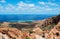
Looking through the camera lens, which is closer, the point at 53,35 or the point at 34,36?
the point at 34,36

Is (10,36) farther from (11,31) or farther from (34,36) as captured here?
(34,36)

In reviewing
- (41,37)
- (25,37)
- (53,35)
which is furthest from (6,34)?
(53,35)

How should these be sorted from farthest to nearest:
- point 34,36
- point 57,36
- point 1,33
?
1. point 57,36
2. point 34,36
3. point 1,33

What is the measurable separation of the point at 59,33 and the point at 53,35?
939 mm

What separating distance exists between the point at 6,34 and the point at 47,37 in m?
6.48

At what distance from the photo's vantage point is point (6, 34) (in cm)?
2862

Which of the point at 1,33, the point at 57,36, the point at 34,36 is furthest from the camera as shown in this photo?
the point at 57,36

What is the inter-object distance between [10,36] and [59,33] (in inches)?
316

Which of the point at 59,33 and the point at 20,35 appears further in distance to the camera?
the point at 59,33

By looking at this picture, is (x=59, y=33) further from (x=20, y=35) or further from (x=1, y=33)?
(x=1, y=33)

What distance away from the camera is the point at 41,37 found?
104 ft

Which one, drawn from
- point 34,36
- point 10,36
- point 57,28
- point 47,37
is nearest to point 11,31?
point 10,36

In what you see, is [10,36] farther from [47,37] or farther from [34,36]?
[47,37]

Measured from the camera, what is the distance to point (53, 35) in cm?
3266
